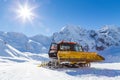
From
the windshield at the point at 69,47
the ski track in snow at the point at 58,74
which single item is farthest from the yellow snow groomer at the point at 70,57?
the ski track in snow at the point at 58,74

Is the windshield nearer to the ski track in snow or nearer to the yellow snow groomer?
the yellow snow groomer

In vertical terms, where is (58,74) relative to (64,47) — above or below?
below

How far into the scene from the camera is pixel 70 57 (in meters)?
23.6

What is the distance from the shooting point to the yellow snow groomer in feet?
77.1

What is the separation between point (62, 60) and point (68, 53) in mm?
863

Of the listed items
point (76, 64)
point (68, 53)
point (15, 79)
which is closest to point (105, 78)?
point (15, 79)

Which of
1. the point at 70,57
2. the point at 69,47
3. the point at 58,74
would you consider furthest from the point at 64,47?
the point at 58,74

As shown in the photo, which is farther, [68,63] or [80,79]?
Answer: [68,63]

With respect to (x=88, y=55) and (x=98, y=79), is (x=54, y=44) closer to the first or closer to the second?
(x=88, y=55)

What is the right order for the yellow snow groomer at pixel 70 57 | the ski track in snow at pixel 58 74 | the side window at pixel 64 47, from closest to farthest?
the ski track in snow at pixel 58 74, the yellow snow groomer at pixel 70 57, the side window at pixel 64 47

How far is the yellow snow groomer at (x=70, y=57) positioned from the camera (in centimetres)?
2350

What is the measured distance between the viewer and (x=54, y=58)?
2641cm

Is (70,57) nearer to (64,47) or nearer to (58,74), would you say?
(64,47)

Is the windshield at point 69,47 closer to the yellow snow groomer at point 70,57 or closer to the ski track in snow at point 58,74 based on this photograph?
the yellow snow groomer at point 70,57
